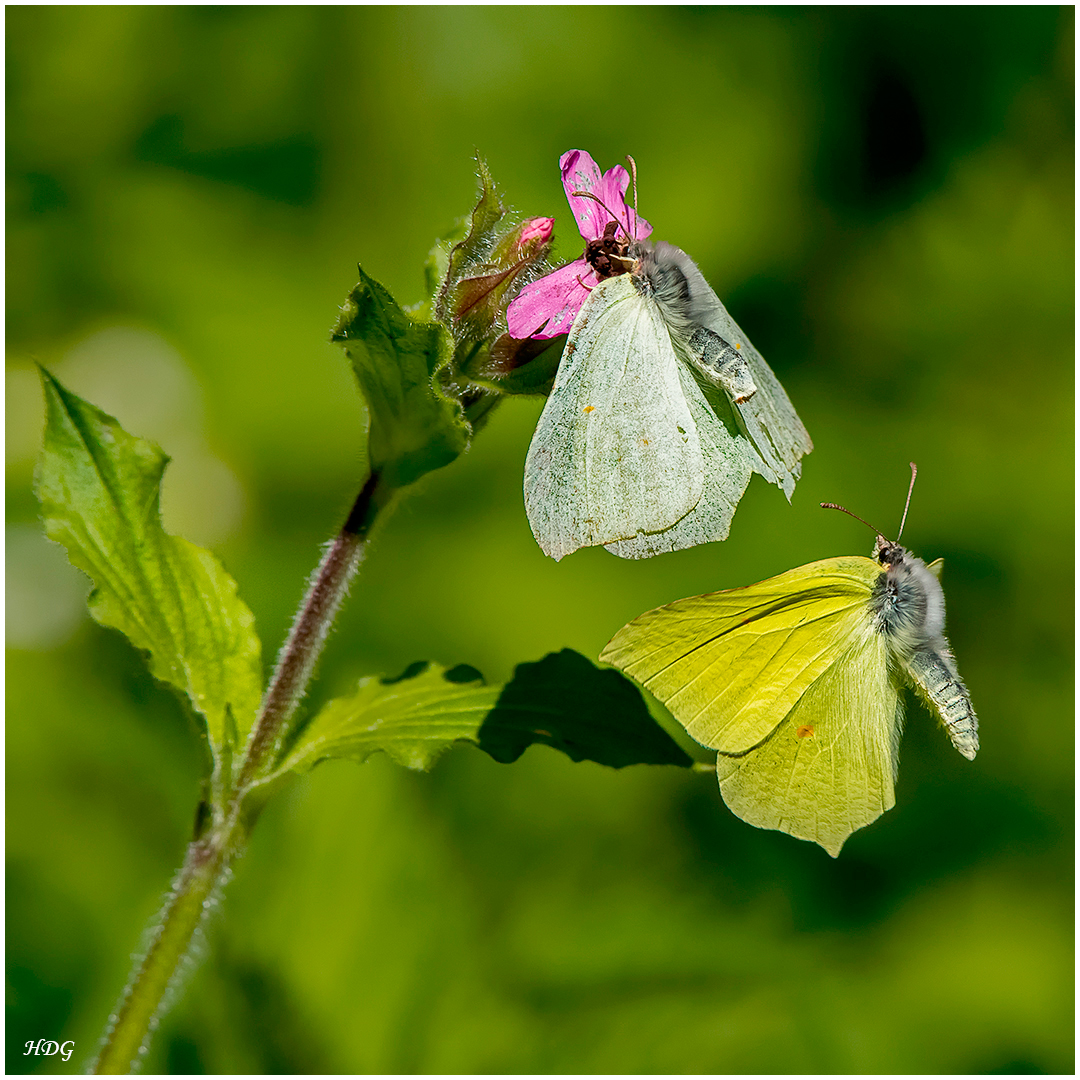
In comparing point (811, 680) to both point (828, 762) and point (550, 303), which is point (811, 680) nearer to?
point (828, 762)

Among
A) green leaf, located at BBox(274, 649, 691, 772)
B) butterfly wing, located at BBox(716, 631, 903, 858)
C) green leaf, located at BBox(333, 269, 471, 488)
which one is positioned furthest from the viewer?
butterfly wing, located at BBox(716, 631, 903, 858)

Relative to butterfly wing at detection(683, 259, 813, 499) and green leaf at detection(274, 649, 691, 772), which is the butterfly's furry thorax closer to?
butterfly wing at detection(683, 259, 813, 499)

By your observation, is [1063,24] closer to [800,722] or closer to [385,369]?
[800,722]

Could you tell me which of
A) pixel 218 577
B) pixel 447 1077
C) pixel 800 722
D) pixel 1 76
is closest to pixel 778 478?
pixel 800 722

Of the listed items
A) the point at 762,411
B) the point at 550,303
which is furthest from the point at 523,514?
the point at 550,303

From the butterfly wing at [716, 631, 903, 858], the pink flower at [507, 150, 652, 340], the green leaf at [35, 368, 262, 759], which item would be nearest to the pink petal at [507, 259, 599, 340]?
the pink flower at [507, 150, 652, 340]
